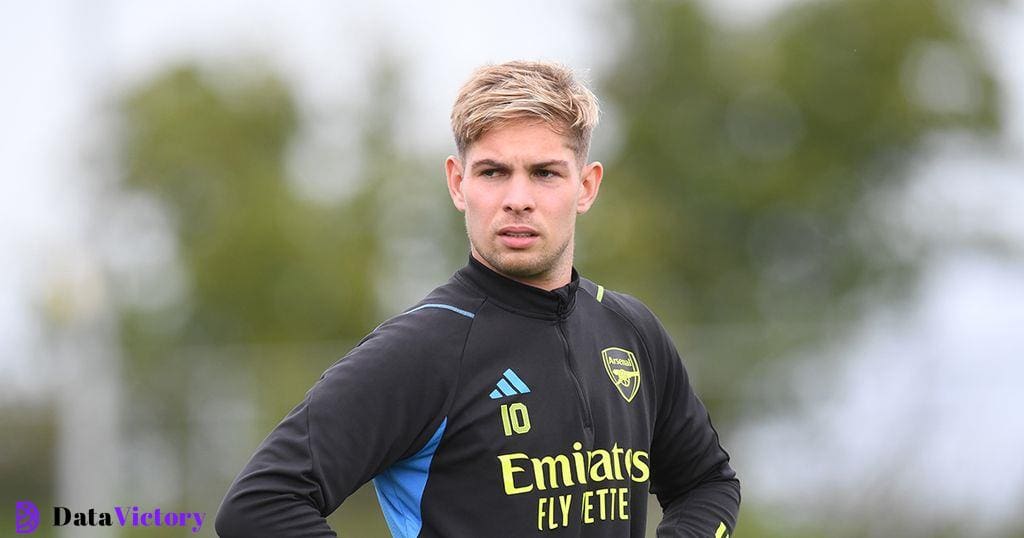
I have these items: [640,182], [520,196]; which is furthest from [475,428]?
[640,182]

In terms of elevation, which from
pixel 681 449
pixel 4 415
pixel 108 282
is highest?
pixel 108 282

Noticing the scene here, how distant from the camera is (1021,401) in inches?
470

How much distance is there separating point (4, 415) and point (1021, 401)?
11.0 metres

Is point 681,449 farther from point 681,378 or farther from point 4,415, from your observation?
point 4,415

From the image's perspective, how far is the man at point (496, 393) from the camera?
129 inches

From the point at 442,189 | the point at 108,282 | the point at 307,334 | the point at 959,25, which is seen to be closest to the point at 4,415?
the point at 108,282

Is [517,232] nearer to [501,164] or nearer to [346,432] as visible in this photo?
[501,164]

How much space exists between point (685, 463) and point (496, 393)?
0.85m

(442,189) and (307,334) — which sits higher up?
(442,189)

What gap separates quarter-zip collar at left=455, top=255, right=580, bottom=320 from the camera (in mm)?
3615

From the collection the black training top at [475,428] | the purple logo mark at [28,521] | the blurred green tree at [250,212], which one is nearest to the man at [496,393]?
the black training top at [475,428]

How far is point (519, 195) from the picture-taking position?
349 centimetres

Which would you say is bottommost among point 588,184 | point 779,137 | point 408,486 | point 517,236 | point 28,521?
point 28,521

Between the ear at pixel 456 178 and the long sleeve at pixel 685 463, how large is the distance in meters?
0.69
